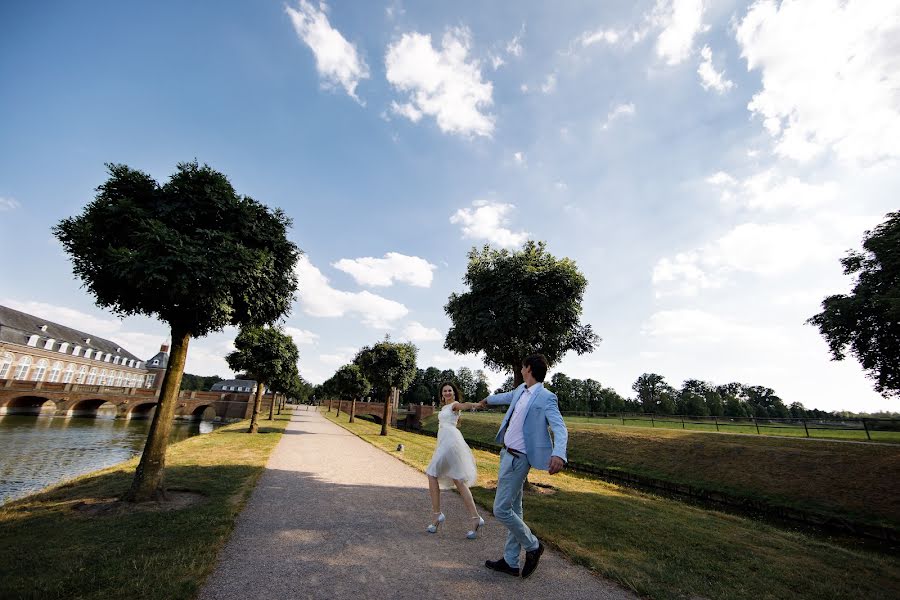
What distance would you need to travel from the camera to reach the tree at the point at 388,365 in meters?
25.1

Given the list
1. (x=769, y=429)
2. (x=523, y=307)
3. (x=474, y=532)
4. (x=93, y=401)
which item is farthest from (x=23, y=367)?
(x=769, y=429)

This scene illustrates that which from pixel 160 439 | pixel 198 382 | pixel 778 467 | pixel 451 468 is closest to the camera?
pixel 451 468

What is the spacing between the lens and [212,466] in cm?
1041

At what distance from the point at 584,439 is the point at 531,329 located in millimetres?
16733

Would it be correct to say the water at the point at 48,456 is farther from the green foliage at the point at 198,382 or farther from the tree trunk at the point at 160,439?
the green foliage at the point at 198,382

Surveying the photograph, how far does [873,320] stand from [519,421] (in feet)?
83.6

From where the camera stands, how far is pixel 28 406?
44062 millimetres

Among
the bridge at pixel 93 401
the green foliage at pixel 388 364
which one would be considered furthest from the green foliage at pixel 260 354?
the bridge at pixel 93 401

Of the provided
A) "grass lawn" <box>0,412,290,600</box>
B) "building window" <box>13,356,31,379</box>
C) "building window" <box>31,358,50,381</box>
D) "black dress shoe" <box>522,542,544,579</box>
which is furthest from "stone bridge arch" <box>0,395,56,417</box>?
"black dress shoe" <box>522,542,544,579</box>

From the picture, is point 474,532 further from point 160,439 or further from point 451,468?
point 160,439

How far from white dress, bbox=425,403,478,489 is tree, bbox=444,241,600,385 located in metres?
5.89

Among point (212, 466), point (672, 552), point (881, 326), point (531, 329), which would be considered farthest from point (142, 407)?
point (881, 326)

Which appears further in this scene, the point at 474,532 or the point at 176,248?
the point at 176,248

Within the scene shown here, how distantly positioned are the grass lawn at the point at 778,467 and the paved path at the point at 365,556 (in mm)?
14208
